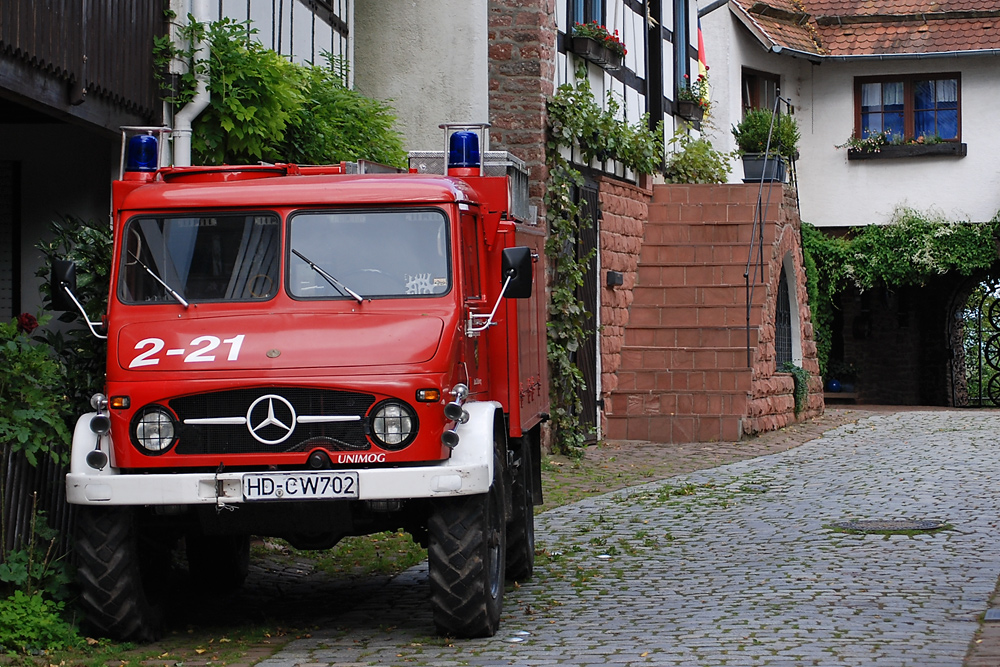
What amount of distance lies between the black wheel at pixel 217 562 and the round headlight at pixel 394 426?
1.87 m

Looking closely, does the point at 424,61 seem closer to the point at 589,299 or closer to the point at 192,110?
the point at 589,299

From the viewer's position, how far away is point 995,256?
83.5 ft

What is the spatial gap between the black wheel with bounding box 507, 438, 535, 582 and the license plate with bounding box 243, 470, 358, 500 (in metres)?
1.90

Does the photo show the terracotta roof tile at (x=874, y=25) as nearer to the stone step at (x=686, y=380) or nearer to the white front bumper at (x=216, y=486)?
the stone step at (x=686, y=380)

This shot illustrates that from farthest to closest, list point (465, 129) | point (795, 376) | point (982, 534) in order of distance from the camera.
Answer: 1. point (795, 376)
2. point (982, 534)
3. point (465, 129)

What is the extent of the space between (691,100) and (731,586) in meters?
14.8

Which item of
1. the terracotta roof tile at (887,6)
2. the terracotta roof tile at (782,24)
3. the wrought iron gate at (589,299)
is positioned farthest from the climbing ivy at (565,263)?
the terracotta roof tile at (887,6)

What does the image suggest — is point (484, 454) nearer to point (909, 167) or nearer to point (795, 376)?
point (795, 376)

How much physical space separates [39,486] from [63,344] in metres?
1.01

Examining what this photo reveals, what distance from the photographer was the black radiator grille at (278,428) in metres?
6.47

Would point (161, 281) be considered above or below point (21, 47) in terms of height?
below

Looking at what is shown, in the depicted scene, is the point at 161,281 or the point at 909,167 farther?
the point at 909,167

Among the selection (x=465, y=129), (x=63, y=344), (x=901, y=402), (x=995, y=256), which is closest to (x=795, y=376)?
(x=995, y=256)

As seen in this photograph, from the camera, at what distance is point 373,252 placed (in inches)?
274
